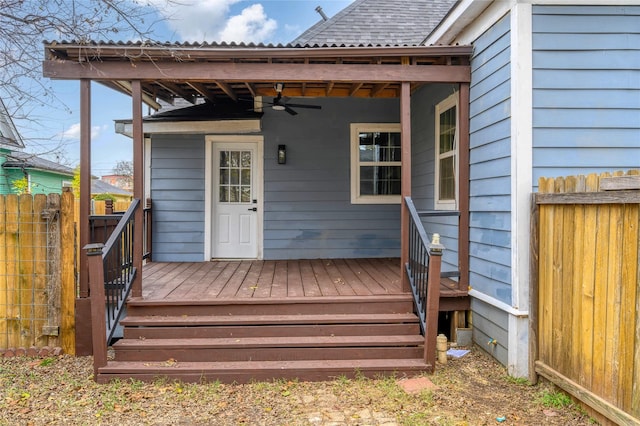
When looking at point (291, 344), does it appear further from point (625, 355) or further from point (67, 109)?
point (67, 109)

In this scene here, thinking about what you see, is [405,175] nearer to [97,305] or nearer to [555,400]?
[555,400]

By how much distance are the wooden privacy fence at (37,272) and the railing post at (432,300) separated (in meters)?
3.39

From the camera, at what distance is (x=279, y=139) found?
608cm

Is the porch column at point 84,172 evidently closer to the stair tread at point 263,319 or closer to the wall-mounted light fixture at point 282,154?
the stair tread at point 263,319

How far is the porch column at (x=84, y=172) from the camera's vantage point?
3.72 m

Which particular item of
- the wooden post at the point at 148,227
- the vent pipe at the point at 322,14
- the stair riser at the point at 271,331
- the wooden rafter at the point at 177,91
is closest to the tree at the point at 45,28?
the wooden rafter at the point at 177,91

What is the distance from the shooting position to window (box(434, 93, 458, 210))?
4570 mm

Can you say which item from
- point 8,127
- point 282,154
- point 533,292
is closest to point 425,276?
point 533,292

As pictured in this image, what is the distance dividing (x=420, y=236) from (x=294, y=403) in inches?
68.3

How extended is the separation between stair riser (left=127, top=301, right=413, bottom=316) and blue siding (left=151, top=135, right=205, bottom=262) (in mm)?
2442

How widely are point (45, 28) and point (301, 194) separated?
3.71 metres

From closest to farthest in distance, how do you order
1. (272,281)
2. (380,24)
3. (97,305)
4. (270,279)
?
(97,305) < (272,281) < (270,279) < (380,24)

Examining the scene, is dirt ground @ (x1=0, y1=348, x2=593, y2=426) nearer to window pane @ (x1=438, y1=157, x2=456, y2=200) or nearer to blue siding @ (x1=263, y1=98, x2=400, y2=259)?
window pane @ (x1=438, y1=157, x2=456, y2=200)

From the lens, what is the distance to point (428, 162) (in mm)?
5375
